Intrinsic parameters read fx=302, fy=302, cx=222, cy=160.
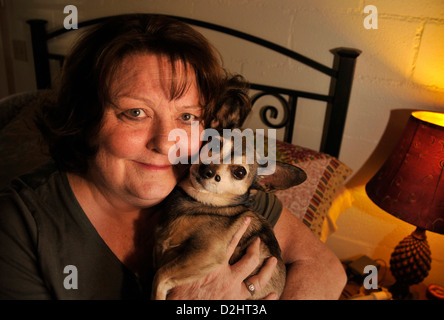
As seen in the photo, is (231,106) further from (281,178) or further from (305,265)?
(305,265)

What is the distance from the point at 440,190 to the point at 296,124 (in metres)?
1.02

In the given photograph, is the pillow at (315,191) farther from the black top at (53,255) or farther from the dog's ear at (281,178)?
the black top at (53,255)

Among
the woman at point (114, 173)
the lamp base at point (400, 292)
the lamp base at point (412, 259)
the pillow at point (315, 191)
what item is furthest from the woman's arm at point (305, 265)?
the lamp base at point (400, 292)

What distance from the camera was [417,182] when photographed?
1.60 meters

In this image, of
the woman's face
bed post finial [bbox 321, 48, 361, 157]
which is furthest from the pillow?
the woman's face

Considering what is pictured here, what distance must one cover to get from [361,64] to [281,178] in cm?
126

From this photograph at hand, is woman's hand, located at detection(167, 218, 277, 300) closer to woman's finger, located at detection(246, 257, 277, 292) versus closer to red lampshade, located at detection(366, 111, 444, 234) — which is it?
woman's finger, located at detection(246, 257, 277, 292)

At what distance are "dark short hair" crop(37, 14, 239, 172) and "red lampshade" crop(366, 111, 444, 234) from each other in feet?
3.71

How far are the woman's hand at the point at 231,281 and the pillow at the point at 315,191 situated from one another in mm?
706

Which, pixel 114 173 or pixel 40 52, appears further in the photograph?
pixel 40 52

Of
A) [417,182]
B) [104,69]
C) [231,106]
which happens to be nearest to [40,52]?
[104,69]
